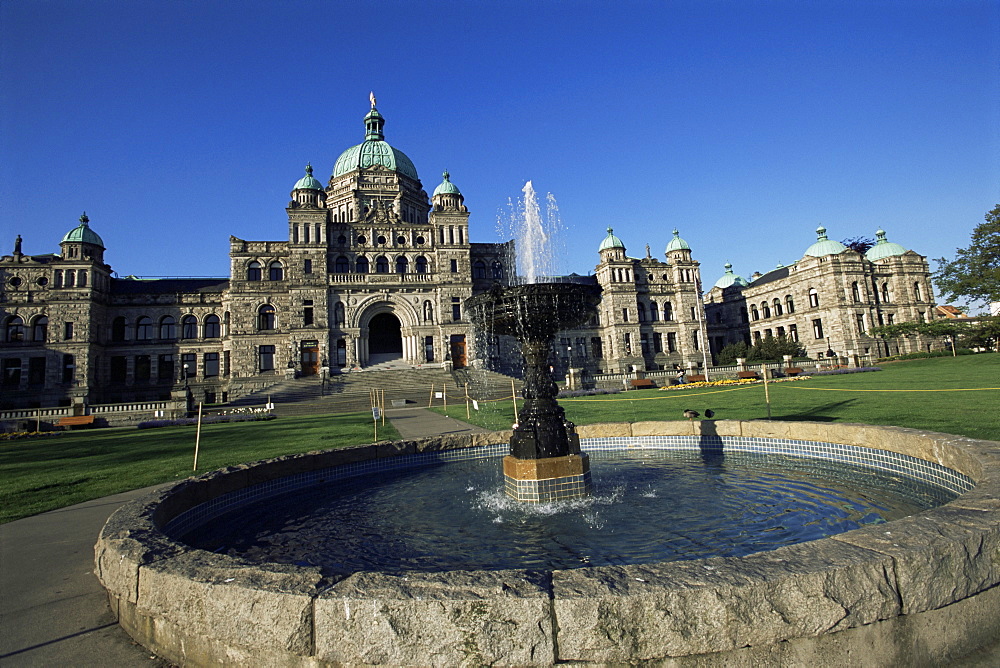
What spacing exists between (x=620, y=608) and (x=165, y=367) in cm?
5360

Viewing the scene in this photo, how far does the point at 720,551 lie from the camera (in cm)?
441

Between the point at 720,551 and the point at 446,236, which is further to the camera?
the point at 446,236

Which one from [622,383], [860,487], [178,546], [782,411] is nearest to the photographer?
[178,546]

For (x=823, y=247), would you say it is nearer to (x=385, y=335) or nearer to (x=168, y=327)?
(x=385, y=335)

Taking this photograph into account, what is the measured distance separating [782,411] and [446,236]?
35.1 m

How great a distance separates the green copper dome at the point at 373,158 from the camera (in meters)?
50.7

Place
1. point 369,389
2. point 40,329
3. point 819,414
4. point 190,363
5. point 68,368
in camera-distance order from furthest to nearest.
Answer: point 190,363, point 40,329, point 68,368, point 369,389, point 819,414

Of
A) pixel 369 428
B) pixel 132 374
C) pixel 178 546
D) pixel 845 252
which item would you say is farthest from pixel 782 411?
pixel 132 374

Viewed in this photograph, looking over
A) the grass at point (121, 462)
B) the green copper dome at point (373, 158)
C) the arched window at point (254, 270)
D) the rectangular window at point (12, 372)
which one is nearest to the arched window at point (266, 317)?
the arched window at point (254, 270)

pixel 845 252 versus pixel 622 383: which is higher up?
pixel 845 252

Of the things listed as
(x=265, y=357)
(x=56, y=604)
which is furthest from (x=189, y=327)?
(x=56, y=604)

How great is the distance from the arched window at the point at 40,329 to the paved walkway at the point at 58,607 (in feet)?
160

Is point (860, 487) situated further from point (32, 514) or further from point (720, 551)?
point (32, 514)

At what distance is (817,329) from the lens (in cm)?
5088
